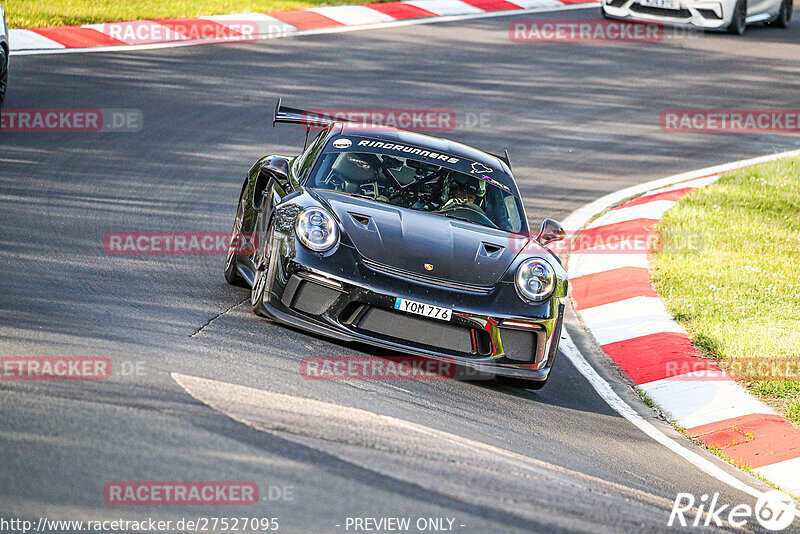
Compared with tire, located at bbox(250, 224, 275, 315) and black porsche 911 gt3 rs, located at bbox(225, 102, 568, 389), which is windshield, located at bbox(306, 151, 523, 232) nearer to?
black porsche 911 gt3 rs, located at bbox(225, 102, 568, 389)

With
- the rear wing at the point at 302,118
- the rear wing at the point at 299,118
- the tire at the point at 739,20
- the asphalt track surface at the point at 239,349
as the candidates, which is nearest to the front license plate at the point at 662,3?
the tire at the point at 739,20

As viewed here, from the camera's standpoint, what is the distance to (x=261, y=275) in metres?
6.75

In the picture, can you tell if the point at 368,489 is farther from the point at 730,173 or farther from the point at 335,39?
the point at 335,39

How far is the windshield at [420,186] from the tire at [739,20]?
41.8 ft

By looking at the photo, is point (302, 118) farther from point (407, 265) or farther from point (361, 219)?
point (407, 265)

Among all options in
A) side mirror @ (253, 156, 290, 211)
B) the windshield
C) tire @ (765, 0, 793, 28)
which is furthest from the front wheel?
tire @ (765, 0, 793, 28)

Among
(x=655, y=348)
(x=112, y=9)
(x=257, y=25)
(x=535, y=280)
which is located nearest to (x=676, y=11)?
(x=257, y=25)

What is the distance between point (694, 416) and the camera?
709 cm

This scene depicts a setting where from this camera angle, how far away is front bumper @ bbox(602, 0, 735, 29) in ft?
59.6

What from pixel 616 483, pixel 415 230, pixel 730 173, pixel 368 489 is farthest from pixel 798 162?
pixel 368 489

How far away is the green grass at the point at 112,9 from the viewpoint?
14977 mm

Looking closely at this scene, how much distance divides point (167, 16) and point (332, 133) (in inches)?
357

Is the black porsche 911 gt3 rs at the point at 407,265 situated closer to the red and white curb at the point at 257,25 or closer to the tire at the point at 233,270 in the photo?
the tire at the point at 233,270

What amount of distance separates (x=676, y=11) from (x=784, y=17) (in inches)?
127
